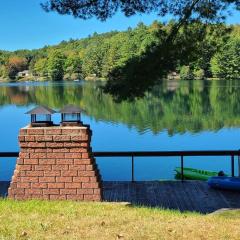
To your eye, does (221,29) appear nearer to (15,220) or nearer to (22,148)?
(22,148)

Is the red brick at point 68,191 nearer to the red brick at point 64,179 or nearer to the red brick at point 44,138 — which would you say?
the red brick at point 64,179

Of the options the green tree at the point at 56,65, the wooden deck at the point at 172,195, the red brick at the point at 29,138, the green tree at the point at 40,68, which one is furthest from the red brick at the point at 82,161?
the green tree at the point at 40,68

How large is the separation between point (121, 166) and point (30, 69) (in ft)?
490

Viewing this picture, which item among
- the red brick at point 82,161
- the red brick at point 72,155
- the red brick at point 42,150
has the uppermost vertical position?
the red brick at point 42,150

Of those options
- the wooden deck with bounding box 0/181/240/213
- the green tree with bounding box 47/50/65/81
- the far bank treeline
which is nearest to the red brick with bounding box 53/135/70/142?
the wooden deck with bounding box 0/181/240/213

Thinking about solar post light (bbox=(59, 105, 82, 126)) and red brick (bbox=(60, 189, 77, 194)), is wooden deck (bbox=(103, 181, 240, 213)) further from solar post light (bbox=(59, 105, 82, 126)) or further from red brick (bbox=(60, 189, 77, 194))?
red brick (bbox=(60, 189, 77, 194))

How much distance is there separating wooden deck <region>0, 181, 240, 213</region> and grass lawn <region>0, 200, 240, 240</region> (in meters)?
2.93

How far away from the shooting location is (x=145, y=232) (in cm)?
447

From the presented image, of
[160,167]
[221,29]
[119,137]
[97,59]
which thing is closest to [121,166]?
[160,167]

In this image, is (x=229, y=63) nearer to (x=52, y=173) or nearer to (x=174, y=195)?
(x=174, y=195)

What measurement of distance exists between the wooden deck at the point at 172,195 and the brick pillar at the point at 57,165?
229cm

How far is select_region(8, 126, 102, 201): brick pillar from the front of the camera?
6.09 meters

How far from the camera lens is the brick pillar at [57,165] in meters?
6.09

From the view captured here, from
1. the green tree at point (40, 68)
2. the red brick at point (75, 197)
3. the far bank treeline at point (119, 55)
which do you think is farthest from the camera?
the green tree at point (40, 68)
